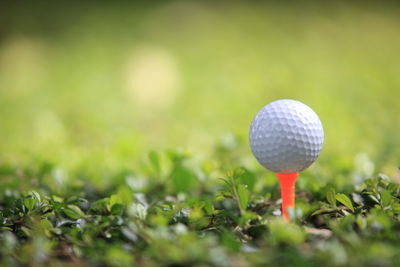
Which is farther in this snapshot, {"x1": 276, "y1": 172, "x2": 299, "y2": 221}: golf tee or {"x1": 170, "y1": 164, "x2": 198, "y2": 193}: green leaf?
{"x1": 170, "y1": 164, "x2": 198, "y2": 193}: green leaf

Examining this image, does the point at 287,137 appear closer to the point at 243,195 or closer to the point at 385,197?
the point at 243,195

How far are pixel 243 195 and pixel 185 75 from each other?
4108 mm

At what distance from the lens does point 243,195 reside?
1453mm

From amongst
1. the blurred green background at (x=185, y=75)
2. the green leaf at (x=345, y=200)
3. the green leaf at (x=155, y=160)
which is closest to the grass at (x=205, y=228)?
the green leaf at (x=345, y=200)

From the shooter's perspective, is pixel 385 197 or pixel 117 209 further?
pixel 117 209

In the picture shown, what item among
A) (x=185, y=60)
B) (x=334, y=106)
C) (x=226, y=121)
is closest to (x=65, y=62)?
(x=185, y=60)

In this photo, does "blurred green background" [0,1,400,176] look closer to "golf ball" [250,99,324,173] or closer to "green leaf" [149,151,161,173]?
"green leaf" [149,151,161,173]

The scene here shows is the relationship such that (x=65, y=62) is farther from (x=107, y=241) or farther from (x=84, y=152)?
(x=107, y=241)

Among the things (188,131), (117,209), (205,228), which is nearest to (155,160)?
(117,209)

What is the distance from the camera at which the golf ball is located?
58.6 inches

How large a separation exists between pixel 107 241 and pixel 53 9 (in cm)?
716

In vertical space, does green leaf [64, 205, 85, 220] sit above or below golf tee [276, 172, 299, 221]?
below

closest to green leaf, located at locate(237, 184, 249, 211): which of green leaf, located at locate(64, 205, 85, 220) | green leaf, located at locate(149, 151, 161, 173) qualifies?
green leaf, located at locate(64, 205, 85, 220)

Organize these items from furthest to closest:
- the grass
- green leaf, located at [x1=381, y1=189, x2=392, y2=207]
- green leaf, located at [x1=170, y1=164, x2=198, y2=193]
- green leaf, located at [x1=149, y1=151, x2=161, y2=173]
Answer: green leaf, located at [x1=149, y1=151, x2=161, y2=173]
green leaf, located at [x1=170, y1=164, x2=198, y2=193]
green leaf, located at [x1=381, y1=189, x2=392, y2=207]
the grass
